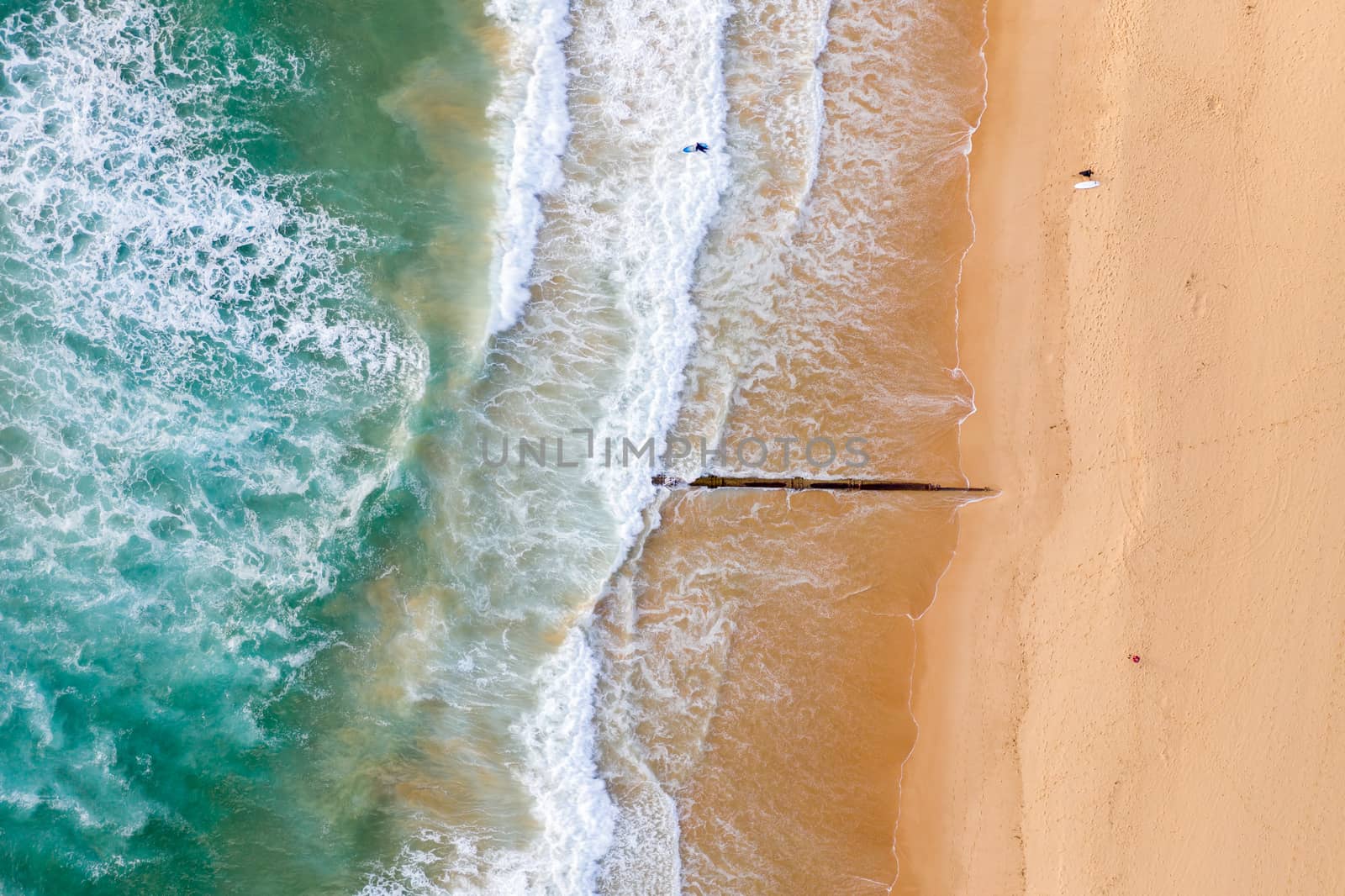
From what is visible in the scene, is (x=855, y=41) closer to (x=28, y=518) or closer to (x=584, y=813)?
(x=584, y=813)

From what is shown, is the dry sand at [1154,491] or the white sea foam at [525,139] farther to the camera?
the white sea foam at [525,139]

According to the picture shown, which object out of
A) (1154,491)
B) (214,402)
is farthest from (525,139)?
(1154,491)

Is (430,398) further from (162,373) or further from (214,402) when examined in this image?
(162,373)

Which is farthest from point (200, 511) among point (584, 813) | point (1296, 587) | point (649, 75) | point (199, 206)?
point (1296, 587)

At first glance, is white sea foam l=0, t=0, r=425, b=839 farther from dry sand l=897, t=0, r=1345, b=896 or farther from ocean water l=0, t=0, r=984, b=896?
dry sand l=897, t=0, r=1345, b=896

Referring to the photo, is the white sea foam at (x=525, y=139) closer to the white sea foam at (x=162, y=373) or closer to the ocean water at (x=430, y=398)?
the ocean water at (x=430, y=398)

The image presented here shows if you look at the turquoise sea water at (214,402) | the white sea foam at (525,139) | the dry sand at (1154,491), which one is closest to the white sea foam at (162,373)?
the turquoise sea water at (214,402)
